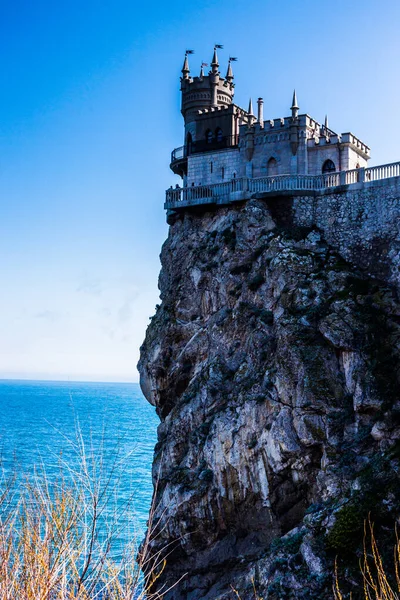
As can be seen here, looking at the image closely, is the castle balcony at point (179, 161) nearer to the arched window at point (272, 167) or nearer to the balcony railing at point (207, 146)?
the balcony railing at point (207, 146)

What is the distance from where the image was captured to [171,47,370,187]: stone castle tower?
38.6m

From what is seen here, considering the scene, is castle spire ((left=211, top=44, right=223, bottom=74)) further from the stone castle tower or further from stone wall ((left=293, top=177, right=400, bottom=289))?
stone wall ((left=293, top=177, right=400, bottom=289))

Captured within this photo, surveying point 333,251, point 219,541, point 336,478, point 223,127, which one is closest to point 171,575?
point 219,541

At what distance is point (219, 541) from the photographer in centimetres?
3175

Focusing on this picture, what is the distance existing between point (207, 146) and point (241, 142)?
284 centimetres

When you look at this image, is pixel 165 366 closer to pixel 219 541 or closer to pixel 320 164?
pixel 219 541

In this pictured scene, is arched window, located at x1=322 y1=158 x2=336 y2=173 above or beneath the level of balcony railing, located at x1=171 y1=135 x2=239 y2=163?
beneath

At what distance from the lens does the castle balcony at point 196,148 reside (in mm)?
41891

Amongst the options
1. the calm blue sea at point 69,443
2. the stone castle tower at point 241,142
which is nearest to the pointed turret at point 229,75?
the stone castle tower at point 241,142

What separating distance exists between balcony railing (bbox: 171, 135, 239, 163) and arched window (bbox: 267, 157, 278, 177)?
2821 millimetres

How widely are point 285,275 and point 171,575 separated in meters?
14.7

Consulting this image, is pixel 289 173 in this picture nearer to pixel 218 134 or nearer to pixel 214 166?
pixel 214 166

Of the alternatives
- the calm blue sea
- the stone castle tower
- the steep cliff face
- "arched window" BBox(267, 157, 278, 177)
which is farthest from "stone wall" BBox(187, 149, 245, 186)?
the calm blue sea

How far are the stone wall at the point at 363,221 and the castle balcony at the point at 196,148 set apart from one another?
742 cm
